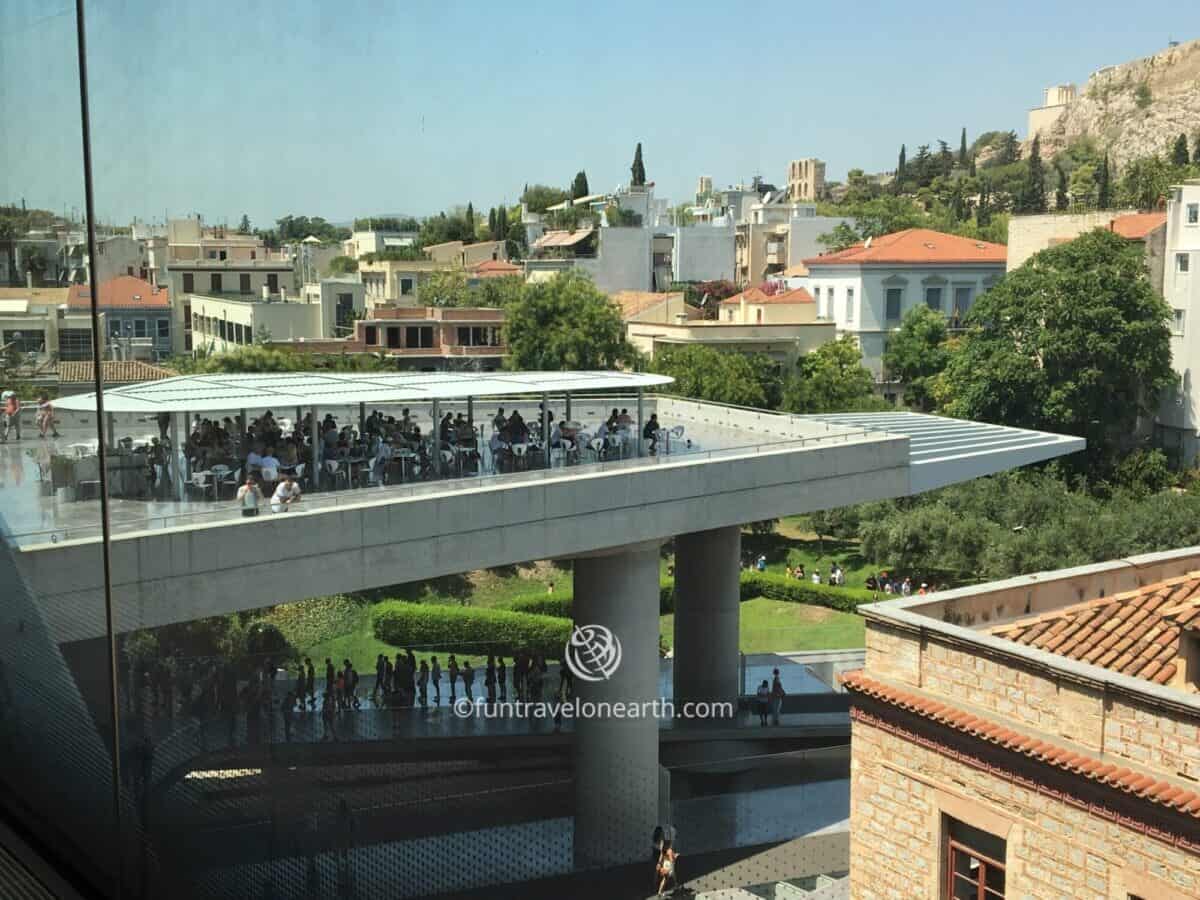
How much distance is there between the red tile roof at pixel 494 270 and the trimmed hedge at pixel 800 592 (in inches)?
583

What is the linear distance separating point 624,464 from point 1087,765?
5.36m

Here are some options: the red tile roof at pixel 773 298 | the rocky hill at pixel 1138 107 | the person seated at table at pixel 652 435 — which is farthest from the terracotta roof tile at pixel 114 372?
the rocky hill at pixel 1138 107

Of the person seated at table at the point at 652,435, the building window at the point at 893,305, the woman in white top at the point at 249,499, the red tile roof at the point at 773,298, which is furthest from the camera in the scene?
the building window at the point at 893,305

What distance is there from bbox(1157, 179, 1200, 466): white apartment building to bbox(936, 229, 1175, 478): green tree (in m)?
0.28

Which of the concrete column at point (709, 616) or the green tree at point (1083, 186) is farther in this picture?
the green tree at point (1083, 186)

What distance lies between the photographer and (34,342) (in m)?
4.55

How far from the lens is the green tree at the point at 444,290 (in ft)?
102

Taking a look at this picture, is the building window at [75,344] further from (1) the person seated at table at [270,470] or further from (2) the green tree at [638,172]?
(2) the green tree at [638,172]

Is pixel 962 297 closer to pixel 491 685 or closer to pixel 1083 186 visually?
pixel 1083 186

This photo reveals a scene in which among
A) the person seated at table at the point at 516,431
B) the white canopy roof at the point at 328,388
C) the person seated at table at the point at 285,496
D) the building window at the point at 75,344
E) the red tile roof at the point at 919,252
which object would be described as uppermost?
the red tile roof at the point at 919,252

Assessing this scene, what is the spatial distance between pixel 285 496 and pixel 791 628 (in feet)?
34.4

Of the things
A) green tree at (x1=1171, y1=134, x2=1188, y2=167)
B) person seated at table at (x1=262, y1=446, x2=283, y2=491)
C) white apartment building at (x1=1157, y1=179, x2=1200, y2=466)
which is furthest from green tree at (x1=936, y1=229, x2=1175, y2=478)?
person seated at table at (x1=262, y1=446, x2=283, y2=491)

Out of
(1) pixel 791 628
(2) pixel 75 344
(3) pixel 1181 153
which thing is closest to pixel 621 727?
(2) pixel 75 344

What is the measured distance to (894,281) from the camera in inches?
1200
